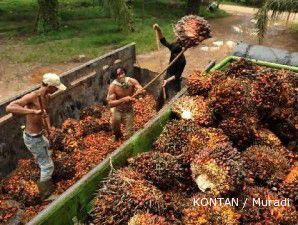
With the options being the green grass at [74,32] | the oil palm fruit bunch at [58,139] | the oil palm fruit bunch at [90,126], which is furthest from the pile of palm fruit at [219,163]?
the green grass at [74,32]

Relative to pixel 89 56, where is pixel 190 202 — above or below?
above

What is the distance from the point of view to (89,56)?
1455 cm

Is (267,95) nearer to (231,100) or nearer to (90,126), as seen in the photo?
(231,100)

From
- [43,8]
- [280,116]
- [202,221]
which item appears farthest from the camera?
[43,8]

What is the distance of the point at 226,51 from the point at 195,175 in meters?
11.7

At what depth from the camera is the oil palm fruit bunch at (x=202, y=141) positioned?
449 cm

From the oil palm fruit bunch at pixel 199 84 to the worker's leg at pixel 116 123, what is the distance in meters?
1.79

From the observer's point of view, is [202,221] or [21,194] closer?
[202,221]

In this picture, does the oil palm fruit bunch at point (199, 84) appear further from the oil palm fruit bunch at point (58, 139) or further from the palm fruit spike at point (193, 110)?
the oil palm fruit bunch at point (58, 139)

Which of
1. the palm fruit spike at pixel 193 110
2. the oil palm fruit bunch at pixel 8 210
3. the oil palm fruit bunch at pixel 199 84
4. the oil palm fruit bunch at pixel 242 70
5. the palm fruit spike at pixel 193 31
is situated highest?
the palm fruit spike at pixel 193 31

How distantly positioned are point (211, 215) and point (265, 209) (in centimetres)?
56

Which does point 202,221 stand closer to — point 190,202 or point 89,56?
point 190,202

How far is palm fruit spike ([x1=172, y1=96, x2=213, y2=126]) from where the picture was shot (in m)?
5.22

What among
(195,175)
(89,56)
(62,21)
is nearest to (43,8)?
(62,21)
